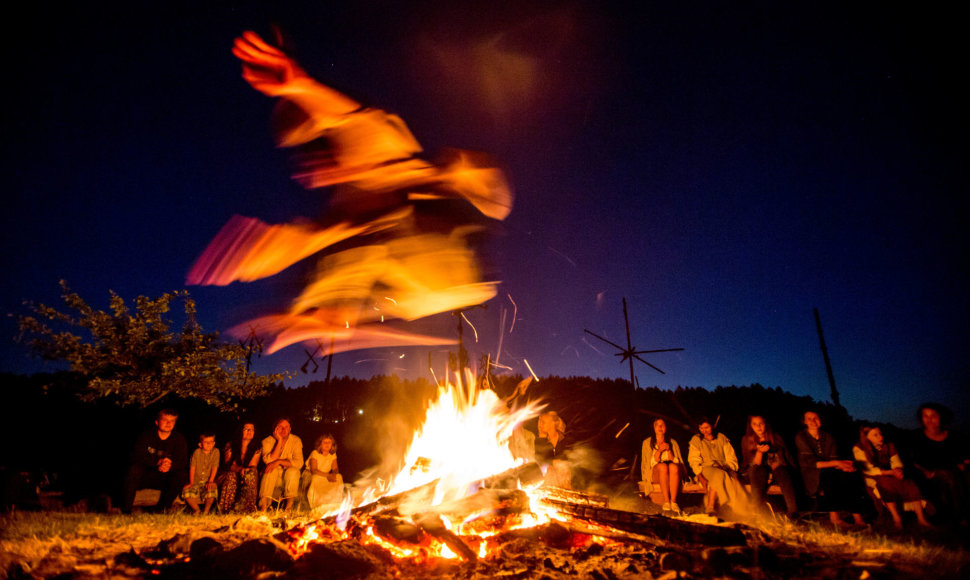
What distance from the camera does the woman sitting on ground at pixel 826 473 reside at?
23.7 ft

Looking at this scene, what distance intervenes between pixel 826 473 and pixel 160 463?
1201 centimetres

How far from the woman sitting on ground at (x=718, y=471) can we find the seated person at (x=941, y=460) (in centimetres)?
243

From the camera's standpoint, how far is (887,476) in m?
6.45

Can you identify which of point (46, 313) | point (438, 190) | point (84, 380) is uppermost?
point (438, 190)

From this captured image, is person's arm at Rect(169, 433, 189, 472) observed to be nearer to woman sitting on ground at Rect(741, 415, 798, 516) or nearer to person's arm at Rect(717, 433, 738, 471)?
person's arm at Rect(717, 433, 738, 471)

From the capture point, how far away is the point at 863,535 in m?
5.58

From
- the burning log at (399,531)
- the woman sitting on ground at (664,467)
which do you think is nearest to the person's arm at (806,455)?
the woman sitting on ground at (664,467)

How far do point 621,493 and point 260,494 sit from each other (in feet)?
25.1

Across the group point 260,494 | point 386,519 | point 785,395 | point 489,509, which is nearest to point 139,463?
point 260,494

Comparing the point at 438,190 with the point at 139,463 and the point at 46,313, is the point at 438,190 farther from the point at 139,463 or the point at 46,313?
the point at 46,313

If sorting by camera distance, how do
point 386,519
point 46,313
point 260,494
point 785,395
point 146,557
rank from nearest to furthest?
point 146,557, point 386,519, point 260,494, point 46,313, point 785,395

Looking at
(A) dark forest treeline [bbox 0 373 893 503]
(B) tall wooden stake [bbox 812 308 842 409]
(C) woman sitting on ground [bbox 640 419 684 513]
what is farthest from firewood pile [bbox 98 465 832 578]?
(B) tall wooden stake [bbox 812 308 842 409]

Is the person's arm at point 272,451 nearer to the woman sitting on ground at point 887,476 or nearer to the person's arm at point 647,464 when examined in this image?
the person's arm at point 647,464

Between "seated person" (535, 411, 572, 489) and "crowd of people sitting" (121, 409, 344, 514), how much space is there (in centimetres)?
409
